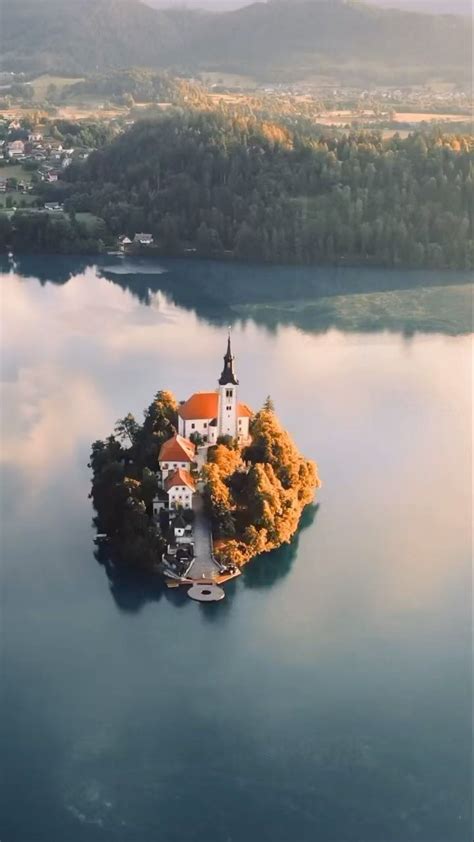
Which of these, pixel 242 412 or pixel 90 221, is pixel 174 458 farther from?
pixel 90 221

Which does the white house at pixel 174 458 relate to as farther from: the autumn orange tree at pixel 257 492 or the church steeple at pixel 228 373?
the church steeple at pixel 228 373

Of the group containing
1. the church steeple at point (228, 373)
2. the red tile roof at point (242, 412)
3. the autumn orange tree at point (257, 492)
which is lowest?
the autumn orange tree at point (257, 492)

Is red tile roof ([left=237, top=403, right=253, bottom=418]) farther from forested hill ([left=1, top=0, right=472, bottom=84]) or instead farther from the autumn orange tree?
forested hill ([left=1, top=0, right=472, bottom=84])

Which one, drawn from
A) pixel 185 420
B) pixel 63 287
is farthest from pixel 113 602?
pixel 63 287

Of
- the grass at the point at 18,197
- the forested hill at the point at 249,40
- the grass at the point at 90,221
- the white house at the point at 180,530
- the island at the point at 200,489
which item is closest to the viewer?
the island at the point at 200,489

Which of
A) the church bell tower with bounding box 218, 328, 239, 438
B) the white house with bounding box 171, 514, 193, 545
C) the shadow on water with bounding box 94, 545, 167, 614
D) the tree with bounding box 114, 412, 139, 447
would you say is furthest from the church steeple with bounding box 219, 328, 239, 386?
the shadow on water with bounding box 94, 545, 167, 614

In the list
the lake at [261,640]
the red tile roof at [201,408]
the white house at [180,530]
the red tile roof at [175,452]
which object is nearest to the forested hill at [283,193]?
the lake at [261,640]
